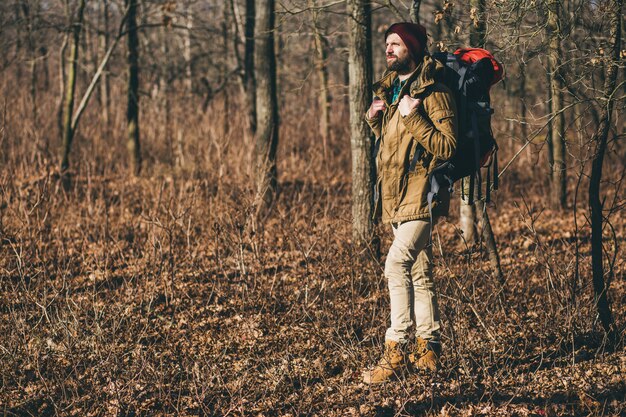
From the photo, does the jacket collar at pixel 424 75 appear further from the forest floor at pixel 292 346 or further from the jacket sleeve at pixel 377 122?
the forest floor at pixel 292 346

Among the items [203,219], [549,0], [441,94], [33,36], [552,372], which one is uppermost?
[33,36]

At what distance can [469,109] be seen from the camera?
3.86 meters

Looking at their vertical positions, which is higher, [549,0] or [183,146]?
[549,0]

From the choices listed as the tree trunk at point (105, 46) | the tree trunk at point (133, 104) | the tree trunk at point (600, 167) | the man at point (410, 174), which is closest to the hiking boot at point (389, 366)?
the man at point (410, 174)

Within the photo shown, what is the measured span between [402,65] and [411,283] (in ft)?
3.95

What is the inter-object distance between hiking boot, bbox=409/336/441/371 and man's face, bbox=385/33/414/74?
5.02 ft

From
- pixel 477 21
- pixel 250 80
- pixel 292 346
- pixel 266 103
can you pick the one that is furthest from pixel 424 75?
pixel 250 80

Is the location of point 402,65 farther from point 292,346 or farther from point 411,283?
point 292,346

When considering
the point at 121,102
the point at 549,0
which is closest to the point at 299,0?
the point at 549,0

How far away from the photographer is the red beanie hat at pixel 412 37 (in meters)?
3.82

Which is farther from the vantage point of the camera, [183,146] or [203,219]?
[183,146]

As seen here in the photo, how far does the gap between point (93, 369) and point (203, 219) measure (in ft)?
10.9

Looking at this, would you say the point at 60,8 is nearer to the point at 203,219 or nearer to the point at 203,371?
the point at 203,219

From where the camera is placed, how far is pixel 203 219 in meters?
7.50
